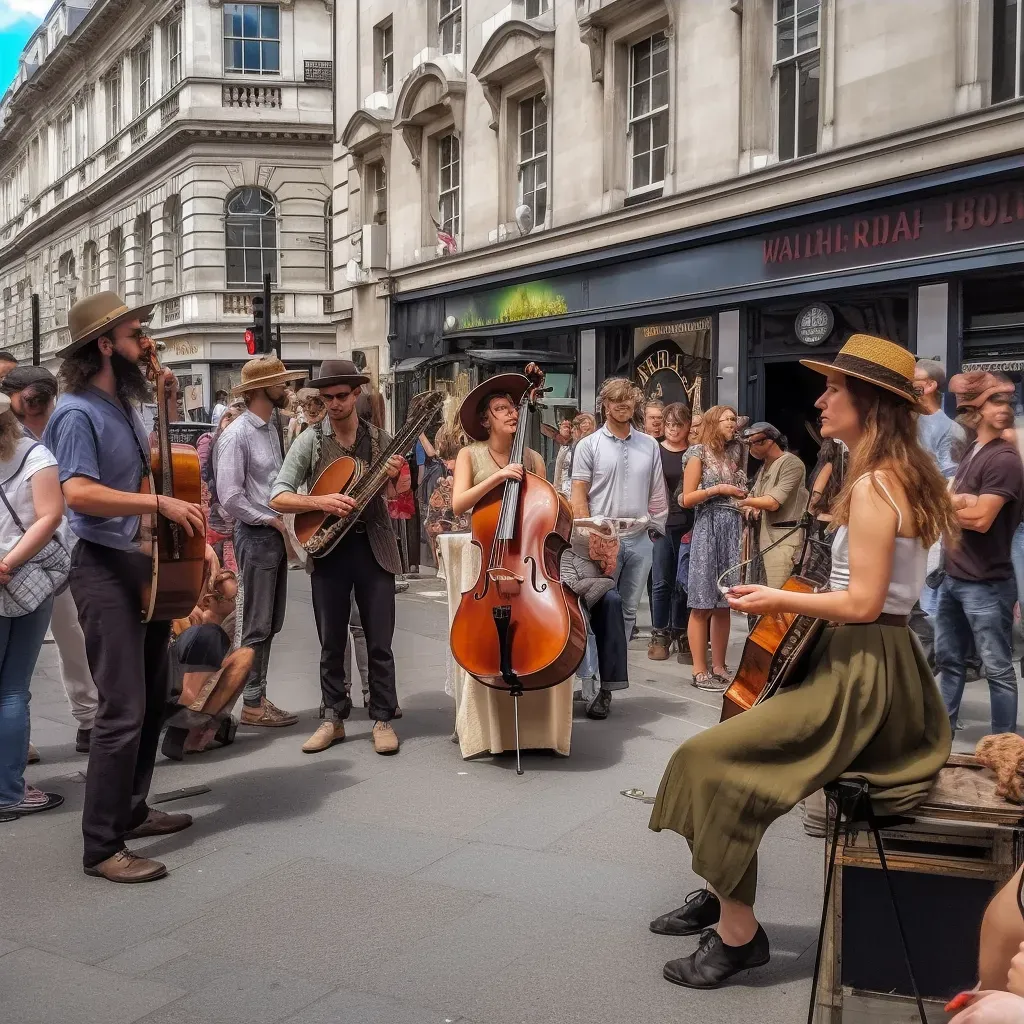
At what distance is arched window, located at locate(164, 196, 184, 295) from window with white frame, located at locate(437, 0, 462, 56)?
1603 cm

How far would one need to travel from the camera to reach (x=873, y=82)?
1158cm

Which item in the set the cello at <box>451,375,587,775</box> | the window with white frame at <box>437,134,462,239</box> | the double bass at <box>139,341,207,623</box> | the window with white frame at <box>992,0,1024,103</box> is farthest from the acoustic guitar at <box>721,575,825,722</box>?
the window with white frame at <box>437,134,462,239</box>

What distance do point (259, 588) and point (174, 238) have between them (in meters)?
29.8

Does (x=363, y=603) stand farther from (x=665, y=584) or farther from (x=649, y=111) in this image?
(x=649, y=111)

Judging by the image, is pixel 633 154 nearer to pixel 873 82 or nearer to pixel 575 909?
pixel 873 82

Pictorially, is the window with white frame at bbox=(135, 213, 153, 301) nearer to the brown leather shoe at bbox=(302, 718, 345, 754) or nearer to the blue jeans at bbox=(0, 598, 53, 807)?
the brown leather shoe at bbox=(302, 718, 345, 754)

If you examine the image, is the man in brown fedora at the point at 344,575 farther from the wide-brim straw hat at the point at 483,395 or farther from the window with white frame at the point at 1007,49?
the window with white frame at the point at 1007,49

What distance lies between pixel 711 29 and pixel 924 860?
483 inches

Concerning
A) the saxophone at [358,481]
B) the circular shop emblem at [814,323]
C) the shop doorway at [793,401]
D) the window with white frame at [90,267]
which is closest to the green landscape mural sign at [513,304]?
the shop doorway at [793,401]

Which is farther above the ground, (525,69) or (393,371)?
(525,69)

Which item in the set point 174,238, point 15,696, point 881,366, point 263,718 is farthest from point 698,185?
point 174,238

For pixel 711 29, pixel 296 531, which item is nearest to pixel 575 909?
pixel 296 531

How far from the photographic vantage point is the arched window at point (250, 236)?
3253cm

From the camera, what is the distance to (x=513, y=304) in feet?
59.7
